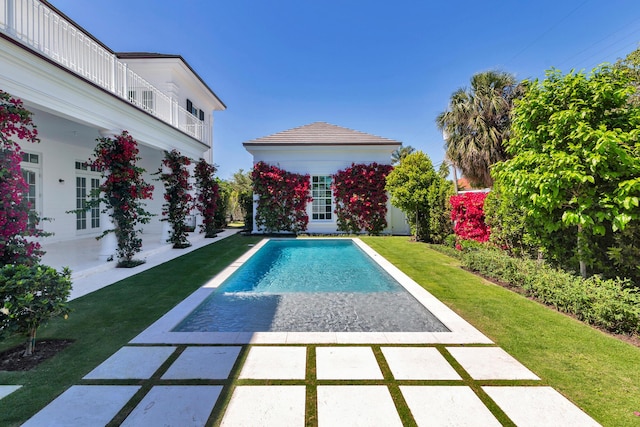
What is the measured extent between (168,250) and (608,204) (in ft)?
37.6

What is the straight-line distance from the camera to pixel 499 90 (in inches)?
805

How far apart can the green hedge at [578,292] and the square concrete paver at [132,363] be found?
5.58 m

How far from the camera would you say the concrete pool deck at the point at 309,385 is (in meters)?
2.32

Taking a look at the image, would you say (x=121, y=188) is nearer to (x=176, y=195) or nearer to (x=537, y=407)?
(x=176, y=195)

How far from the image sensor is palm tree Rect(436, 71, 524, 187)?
19.8 meters

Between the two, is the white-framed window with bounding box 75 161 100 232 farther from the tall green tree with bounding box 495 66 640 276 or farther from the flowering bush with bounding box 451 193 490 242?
the tall green tree with bounding box 495 66 640 276

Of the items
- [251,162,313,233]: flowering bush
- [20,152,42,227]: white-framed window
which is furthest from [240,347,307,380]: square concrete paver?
[251,162,313,233]: flowering bush

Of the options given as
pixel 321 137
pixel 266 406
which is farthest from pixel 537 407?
pixel 321 137

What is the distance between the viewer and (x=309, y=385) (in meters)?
2.74

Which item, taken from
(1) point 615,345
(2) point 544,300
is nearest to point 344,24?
(2) point 544,300

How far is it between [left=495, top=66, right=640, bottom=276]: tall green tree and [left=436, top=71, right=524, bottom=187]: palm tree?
53.4 ft

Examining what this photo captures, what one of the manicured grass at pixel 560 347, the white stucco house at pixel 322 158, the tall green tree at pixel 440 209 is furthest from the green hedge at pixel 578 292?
the white stucco house at pixel 322 158

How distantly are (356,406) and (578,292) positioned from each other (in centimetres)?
422

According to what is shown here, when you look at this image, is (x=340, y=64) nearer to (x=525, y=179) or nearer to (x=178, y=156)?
(x=178, y=156)
